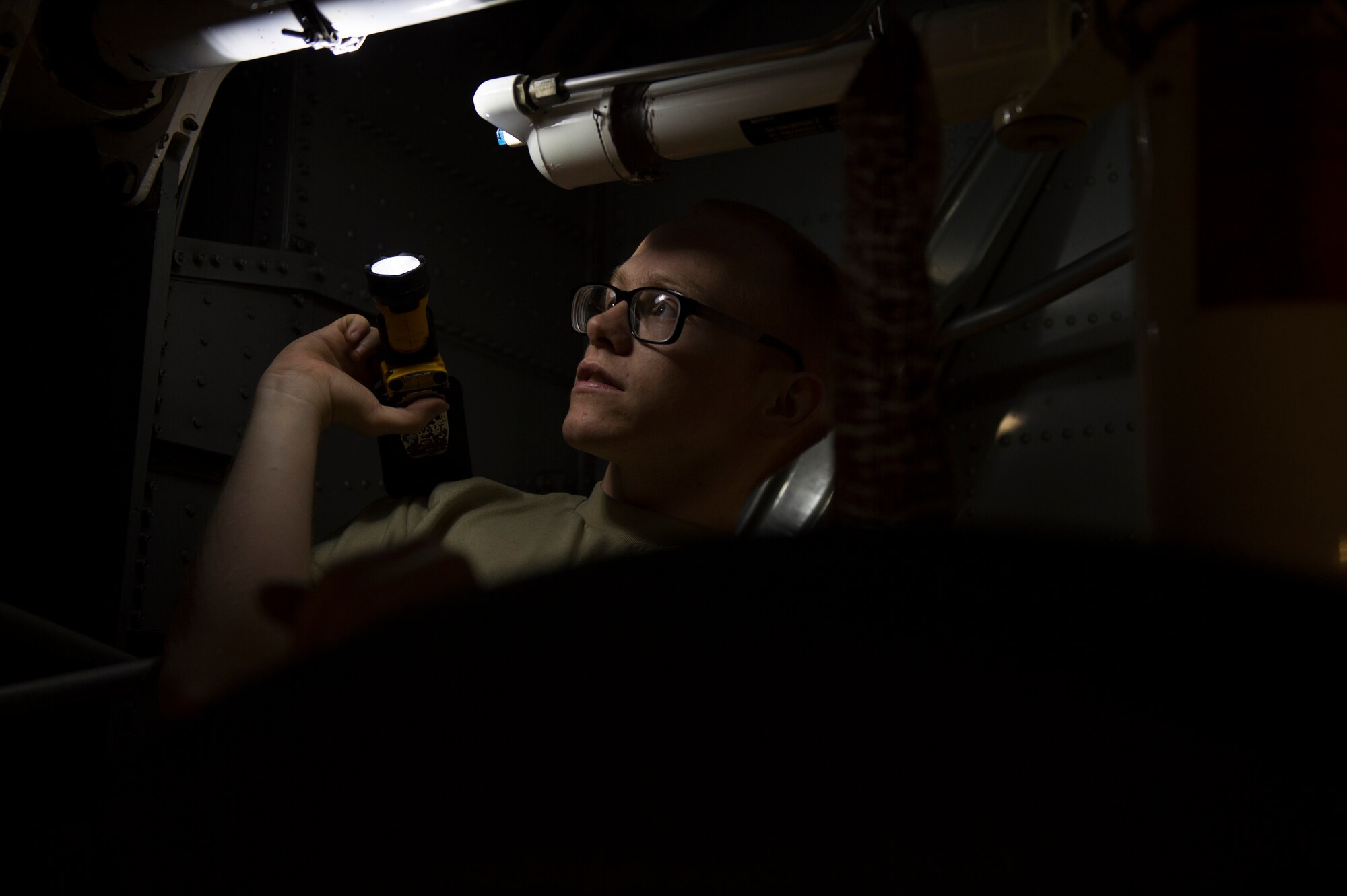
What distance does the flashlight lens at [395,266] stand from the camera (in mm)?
1142

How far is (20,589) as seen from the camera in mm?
1505

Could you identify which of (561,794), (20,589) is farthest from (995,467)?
(561,794)

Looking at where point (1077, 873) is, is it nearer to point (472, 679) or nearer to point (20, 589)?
point (472, 679)

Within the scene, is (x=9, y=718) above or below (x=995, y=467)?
below

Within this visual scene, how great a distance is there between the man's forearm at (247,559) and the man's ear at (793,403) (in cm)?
62

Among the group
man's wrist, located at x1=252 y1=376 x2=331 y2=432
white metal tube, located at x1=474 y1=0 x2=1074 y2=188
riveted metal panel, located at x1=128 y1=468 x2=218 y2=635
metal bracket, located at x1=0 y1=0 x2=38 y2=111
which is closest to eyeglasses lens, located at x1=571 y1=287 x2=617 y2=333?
white metal tube, located at x1=474 y1=0 x2=1074 y2=188

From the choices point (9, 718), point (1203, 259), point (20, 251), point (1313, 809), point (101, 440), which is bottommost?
point (9, 718)

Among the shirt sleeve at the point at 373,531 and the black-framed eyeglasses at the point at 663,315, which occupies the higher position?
the black-framed eyeglasses at the point at 663,315

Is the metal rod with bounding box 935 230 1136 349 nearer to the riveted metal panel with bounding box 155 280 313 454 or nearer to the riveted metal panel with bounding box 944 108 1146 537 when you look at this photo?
the riveted metal panel with bounding box 944 108 1146 537

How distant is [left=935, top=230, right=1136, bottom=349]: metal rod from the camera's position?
1818 millimetres

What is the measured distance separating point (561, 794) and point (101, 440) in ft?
4.97

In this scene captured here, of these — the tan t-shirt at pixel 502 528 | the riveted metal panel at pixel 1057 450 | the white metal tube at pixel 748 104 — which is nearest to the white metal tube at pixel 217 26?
the white metal tube at pixel 748 104

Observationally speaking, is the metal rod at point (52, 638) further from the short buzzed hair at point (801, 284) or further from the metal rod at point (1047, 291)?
the metal rod at point (1047, 291)

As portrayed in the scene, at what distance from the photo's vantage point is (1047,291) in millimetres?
1984
